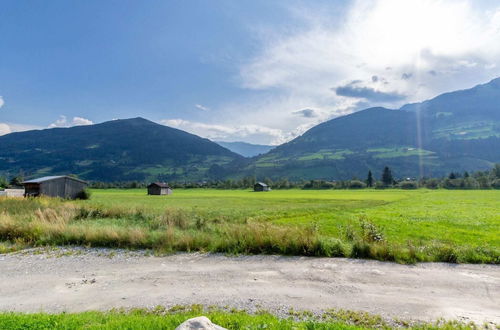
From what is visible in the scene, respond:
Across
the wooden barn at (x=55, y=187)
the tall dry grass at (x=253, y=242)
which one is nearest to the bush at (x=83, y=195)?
the wooden barn at (x=55, y=187)

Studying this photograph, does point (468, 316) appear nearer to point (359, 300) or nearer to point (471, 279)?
point (359, 300)

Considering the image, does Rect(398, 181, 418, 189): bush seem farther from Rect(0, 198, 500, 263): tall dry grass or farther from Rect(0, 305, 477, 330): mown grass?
Rect(0, 305, 477, 330): mown grass

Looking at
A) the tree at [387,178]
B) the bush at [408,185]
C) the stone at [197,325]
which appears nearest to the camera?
the stone at [197,325]

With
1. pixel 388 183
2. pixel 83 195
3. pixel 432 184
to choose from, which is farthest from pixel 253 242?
pixel 432 184

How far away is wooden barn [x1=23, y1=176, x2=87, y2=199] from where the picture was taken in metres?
60.8

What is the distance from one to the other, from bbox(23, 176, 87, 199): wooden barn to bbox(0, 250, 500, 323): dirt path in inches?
2427

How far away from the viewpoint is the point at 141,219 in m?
22.8

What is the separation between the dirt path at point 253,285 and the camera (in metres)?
7.02

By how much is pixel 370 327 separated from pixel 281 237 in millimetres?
6794

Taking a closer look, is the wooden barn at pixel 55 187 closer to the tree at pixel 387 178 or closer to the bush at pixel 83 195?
the bush at pixel 83 195

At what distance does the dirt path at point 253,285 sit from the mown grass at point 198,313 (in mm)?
443

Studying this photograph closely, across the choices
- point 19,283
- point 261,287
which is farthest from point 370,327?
point 19,283

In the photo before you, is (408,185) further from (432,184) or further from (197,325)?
(197,325)

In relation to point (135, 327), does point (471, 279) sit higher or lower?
lower
